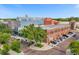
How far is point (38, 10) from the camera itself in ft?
5.53

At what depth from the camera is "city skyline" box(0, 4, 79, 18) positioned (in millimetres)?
1672

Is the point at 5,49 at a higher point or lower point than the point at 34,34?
lower

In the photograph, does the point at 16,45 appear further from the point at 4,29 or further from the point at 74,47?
the point at 74,47

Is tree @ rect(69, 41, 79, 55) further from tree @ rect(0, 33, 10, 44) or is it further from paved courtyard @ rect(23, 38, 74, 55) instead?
tree @ rect(0, 33, 10, 44)

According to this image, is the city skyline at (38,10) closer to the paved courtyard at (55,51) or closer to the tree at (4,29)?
the tree at (4,29)

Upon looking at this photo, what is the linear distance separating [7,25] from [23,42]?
0.22 m

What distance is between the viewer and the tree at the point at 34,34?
1.69 meters

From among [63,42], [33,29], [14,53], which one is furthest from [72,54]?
[14,53]

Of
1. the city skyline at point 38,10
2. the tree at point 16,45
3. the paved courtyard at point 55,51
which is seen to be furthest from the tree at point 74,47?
the tree at point 16,45

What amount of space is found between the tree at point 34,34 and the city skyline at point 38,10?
0.13 metres

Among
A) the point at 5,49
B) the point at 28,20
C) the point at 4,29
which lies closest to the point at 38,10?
the point at 28,20

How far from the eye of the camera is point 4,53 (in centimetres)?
168

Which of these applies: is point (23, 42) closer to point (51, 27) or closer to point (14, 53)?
point (14, 53)

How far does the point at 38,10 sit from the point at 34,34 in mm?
227
